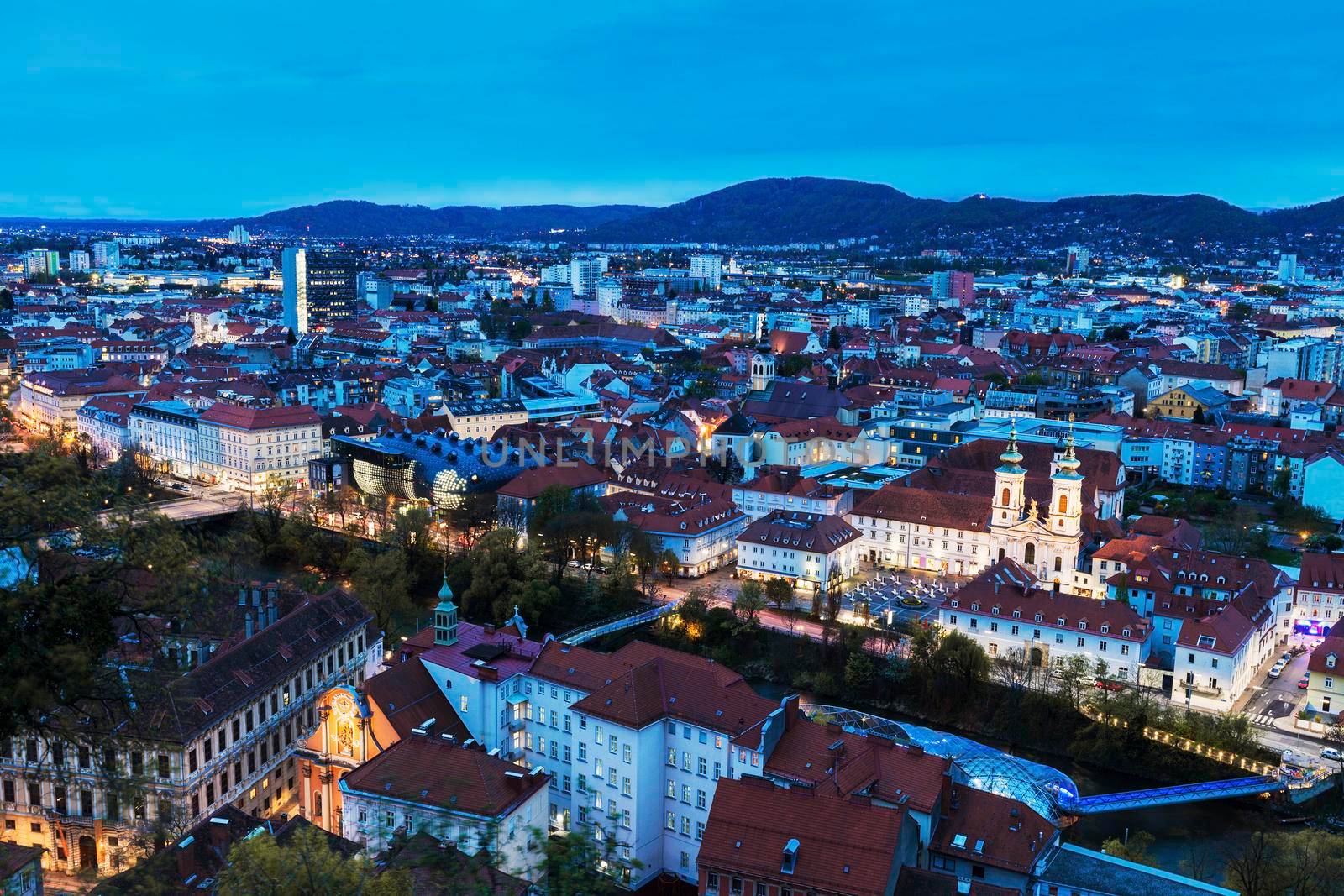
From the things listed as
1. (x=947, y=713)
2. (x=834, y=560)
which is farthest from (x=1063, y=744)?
(x=834, y=560)

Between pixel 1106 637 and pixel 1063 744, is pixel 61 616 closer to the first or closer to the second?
pixel 1063 744

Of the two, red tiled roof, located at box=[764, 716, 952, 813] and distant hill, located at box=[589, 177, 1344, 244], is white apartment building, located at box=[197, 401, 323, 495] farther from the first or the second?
distant hill, located at box=[589, 177, 1344, 244]

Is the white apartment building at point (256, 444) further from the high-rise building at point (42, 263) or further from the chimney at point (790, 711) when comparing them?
the high-rise building at point (42, 263)

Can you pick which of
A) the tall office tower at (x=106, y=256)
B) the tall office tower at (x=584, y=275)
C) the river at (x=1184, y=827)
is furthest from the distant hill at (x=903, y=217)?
the river at (x=1184, y=827)

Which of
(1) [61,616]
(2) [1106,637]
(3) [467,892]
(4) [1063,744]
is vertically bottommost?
(4) [1063,744]

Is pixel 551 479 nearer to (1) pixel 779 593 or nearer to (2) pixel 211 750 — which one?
(1) pixel 779 593

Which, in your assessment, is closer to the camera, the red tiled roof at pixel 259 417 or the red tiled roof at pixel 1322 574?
the red tiled roof at pixel 1322 574

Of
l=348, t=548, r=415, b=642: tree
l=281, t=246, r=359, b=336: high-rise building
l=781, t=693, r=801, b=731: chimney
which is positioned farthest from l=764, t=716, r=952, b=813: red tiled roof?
l=281, t=246, r=359, b=336: high-rise building
